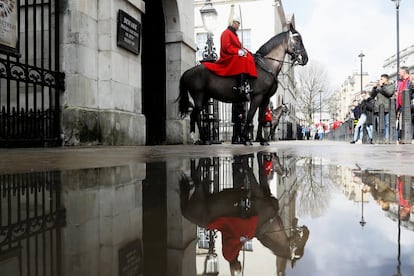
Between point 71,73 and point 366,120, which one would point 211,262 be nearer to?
point 71,73

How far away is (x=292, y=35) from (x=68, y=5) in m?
5.01

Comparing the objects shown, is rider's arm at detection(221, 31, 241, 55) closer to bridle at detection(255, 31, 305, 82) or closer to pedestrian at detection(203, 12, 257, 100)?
pedestrian at detection(203, 12, 257, 100)

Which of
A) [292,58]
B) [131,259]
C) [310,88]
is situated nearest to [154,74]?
[292,58]

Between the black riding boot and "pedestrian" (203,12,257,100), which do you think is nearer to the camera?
"pedestrian" (203,12,257,100)

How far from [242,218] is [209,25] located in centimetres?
1193

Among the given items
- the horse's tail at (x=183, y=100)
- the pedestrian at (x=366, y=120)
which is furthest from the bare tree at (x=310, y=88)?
the horse's tail at (x=183, y=100)

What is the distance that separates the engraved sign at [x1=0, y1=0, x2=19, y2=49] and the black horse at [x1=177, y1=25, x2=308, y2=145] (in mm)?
3710

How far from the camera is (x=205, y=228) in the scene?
3.77 feet

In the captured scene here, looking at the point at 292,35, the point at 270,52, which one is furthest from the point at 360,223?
the point at 292,35

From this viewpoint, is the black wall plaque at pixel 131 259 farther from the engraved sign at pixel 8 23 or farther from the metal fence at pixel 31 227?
the engraved sign at pixel 8 23

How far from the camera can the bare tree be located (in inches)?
2159

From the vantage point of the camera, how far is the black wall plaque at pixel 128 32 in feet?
25.3

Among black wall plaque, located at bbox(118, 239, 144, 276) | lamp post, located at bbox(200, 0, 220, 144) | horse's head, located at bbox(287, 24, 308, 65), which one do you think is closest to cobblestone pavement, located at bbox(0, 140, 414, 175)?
black wall plaque, located at bbox(118, 239, 144, 276)

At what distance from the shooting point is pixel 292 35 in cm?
928
